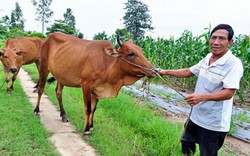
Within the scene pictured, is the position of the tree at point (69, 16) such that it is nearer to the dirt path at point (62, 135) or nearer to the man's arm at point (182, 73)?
the dirt path at point (62, 135)

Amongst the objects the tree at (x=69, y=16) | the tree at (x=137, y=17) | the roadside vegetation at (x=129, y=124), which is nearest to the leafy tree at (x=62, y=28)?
the tree at (x=137, y=17)

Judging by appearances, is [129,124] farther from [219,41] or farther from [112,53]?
[219,41]

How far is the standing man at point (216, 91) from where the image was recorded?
7.50 ft

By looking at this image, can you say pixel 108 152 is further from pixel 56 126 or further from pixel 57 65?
pixel 57 65

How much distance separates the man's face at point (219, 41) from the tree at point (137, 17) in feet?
154

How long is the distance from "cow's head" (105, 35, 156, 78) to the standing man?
3.28 ft

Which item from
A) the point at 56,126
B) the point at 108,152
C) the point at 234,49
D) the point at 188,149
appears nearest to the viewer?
the point at 188,149

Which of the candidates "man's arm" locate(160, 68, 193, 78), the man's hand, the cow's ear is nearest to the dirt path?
the cow's ear

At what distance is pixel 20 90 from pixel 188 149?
226 inches

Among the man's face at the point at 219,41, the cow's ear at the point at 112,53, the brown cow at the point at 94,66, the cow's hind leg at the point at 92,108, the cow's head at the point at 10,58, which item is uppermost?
the man's face at the point at 219,41

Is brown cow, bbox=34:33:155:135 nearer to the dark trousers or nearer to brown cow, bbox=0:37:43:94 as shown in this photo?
the dark trousers

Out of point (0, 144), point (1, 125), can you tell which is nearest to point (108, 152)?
point (0, 144)

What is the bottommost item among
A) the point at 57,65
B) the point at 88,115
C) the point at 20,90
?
the point at 20,90

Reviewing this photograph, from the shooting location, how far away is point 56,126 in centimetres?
465
